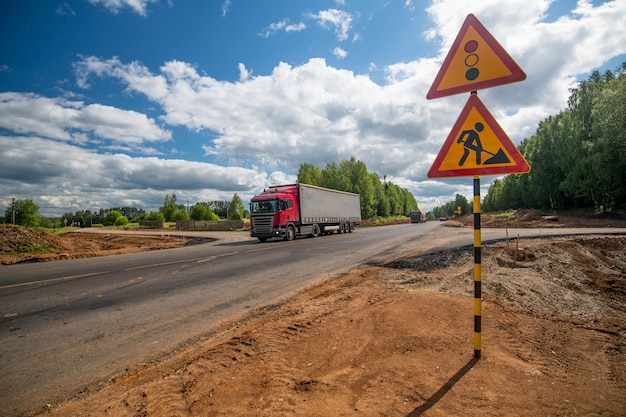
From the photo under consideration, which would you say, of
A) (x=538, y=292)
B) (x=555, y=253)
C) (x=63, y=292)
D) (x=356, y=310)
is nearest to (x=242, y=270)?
(x=63, y=292)

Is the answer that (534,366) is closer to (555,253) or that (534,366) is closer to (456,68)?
(456,68)

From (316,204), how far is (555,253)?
18753 millimetres

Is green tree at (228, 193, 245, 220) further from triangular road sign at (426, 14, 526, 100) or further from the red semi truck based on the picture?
triangular road sign at (426, 14, 526, 100)

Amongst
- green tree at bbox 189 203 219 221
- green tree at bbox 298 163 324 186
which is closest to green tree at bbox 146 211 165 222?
green tree at bbox 189 203 219 221

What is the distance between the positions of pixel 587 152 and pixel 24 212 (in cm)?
8539

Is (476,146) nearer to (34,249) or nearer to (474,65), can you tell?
(474,65)

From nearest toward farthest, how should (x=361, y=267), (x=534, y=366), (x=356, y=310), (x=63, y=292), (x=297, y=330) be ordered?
(x=534, y=366), (x=297, y=330), (x=356, y=310), (x=63, y=292), (x=361, y=267)

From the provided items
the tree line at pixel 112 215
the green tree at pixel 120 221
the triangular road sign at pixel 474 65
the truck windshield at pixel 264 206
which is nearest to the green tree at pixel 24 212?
the tree line at pixel 112 215

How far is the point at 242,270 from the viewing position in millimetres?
9992

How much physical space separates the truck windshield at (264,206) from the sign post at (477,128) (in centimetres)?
1959

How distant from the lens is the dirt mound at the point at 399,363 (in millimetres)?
2541

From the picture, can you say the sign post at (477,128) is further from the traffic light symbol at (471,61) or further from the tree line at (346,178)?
the tree line at (346,178)

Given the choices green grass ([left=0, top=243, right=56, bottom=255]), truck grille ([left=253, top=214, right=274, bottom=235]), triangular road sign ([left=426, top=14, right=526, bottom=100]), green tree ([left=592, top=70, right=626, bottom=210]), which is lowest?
green grass ([left=0, top=243, right=56, bottom=255])

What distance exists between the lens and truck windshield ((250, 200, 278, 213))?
22.7 metres
